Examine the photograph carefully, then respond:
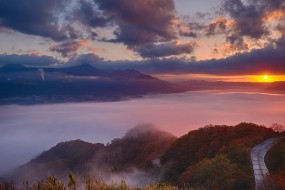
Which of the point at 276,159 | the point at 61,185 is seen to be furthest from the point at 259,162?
the point at 61,185

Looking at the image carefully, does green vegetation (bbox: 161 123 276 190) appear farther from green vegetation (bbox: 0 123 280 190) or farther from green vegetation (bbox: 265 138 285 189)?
green vegetation (bbox: 265 138 285 189)

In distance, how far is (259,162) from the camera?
45094mm

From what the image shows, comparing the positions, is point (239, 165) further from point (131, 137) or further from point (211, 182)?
point (131, 137)

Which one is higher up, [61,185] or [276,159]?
[61,185]

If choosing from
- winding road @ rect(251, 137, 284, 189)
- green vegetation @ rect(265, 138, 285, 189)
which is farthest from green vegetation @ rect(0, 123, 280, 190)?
winding road @ rect(251, 137, 284, 189)

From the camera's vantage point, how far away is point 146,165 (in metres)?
95.9

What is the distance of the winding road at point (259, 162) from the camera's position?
122ft

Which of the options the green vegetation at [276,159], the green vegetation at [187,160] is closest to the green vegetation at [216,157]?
the green vegetation at [187,160]

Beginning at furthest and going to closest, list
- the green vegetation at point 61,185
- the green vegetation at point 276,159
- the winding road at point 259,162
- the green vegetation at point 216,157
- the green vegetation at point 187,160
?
the green vegetation at point 276,159 < the green vegetation at point 216,157 < the winding road at point 259,162 < the green vegetation at point 187,160 < the green vegetation at point 61,185

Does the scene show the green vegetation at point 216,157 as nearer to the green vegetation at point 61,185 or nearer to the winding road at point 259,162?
the winding road at point 259,162

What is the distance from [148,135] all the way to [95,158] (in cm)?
3266

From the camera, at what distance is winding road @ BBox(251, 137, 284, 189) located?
3707cm

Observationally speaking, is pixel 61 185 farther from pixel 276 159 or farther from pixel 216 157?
pixel 216 157

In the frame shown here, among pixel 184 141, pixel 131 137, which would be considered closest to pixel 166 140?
pixel 131 137
